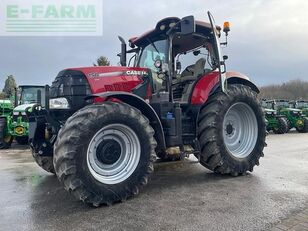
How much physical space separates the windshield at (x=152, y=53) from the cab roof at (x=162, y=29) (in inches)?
5.2

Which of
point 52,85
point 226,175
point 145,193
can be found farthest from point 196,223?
point 52,85

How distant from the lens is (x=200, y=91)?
18.0ft

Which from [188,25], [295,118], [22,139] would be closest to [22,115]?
[22,139]

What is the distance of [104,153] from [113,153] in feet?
0.44

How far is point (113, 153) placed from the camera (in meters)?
4.34

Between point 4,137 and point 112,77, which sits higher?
point 112,77

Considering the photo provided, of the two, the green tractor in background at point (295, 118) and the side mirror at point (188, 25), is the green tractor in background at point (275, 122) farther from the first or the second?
the side mirror at point (188, 25)

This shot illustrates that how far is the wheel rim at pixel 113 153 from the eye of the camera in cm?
418

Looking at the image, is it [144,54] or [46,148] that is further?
[144,54]

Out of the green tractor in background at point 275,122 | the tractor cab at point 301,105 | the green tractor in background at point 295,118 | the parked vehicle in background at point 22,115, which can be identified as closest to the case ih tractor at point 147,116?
the parked vehicle in background at point 22,115

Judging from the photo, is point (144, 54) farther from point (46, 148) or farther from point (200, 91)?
point (46, 148)

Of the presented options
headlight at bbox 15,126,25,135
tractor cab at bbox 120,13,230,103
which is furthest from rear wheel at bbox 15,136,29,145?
tractor cab at bbox 120,13,230,103

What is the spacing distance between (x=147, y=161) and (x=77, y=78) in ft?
5.32

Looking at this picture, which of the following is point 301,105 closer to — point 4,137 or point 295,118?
point 295,118
